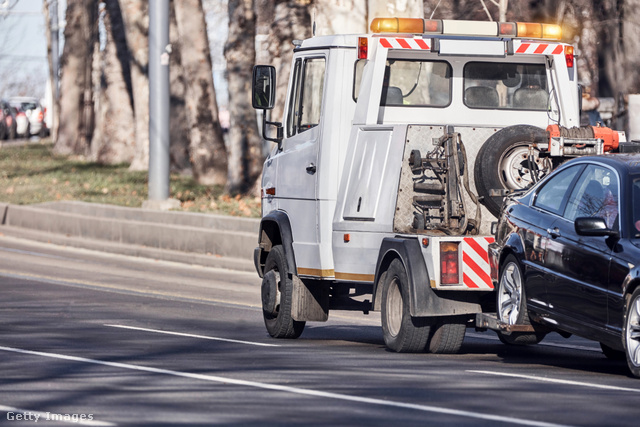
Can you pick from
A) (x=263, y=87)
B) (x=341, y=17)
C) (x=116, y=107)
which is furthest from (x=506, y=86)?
(x=116, y=107)

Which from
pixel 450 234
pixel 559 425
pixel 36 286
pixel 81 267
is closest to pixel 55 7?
pixel 81 267

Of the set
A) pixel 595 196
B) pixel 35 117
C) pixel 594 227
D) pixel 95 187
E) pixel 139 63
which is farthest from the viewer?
pixel 35 117

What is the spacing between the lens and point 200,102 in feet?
99.3

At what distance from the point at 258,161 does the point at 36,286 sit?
32.4 ft

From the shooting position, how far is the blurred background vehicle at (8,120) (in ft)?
192

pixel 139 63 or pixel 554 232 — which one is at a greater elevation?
pixel 139 63

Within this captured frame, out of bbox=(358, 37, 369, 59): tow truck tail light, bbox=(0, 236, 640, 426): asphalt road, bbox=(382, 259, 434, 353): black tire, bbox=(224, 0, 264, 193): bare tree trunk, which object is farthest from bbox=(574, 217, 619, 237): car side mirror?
bbox=(224, 0, 264, 193): bare tree trunk

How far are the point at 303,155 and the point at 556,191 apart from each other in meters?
2.76

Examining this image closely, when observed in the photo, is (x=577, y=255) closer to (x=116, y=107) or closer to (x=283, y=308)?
(x=283, y=308)

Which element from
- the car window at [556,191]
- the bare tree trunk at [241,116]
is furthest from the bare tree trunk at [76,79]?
the car window at [556,191]

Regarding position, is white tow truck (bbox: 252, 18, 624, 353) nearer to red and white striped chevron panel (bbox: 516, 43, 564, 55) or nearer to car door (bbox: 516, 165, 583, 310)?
red and white striped chevron panel (bbox: 516, 43, 564, 55)

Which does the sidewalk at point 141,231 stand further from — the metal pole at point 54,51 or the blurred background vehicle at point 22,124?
the blurred background vehicle at point 22,124

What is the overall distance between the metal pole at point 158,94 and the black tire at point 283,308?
12.4 m

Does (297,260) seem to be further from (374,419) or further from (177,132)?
(177,132)
